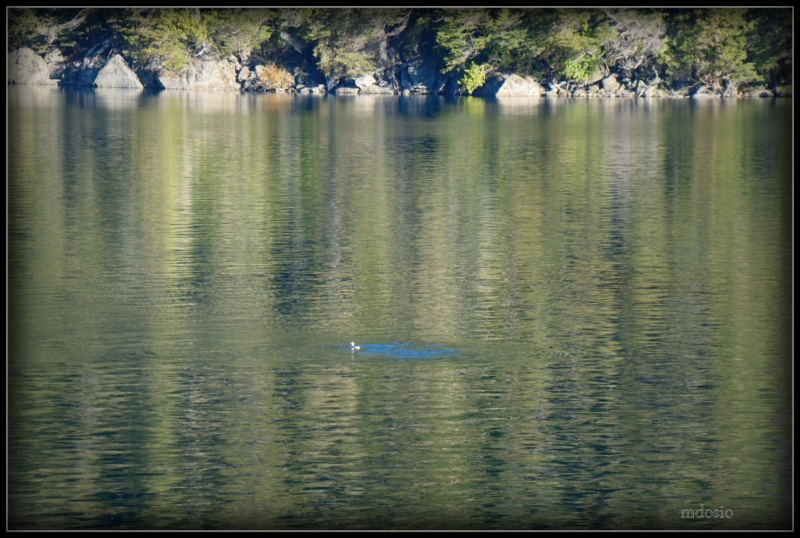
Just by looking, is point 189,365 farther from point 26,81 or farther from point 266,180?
point 26,81

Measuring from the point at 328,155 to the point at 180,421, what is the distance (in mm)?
33991

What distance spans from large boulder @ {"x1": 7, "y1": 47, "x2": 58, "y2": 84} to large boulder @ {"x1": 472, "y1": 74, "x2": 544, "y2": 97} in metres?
33.1

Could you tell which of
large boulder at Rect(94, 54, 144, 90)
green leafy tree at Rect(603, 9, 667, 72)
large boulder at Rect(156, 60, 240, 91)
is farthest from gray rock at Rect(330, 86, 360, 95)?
green leafy tree at Rect(603, 9, 667, 72)

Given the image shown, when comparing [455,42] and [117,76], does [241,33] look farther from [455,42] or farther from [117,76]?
[455,42]

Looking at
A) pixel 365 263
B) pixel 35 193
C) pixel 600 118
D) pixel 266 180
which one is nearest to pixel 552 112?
pixel 600 118

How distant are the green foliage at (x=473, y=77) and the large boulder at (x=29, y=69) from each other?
31154 millimetres

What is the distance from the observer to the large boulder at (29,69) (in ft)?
320

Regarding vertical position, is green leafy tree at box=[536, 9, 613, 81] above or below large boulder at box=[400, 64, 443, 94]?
above

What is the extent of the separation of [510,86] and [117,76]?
97.3 feet

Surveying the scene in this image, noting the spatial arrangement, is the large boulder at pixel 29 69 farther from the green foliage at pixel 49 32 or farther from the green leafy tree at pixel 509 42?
the green leafy tree at pixel 509 42

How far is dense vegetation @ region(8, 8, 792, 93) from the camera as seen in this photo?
96.9 meters

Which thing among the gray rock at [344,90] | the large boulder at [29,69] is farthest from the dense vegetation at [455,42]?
the gray rock at [344,90]

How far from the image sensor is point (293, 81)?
109 meters

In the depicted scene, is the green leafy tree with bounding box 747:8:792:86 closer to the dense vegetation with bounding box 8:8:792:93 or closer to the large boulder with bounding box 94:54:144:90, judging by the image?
the dense vegetation with bounding box 8:8:792:93
